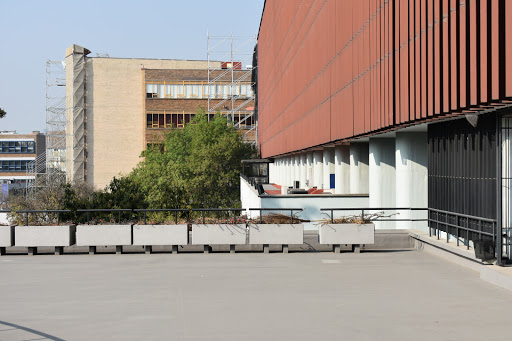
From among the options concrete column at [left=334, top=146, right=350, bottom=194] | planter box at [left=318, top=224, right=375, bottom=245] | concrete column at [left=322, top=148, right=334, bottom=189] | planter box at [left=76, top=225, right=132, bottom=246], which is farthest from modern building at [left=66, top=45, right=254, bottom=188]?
planter box at [left=318, top=224, right=375, bottom=245]

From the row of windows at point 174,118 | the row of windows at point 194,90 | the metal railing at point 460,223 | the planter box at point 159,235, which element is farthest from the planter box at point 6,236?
the row of windows at point 194,90

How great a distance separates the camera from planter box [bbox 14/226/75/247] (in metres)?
19.6

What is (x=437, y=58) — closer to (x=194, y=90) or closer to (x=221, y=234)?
(x=221, y=234)

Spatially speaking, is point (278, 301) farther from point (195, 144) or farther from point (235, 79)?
point (235, 79)

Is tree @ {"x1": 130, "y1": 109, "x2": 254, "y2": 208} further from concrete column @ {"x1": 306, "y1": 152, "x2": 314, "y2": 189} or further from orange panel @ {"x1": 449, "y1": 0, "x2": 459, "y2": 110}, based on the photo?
orange panel @ {"x1": 449, "y1": 0, "x2": 459, "y2": 110}

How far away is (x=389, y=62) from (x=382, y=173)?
→ 692 cm

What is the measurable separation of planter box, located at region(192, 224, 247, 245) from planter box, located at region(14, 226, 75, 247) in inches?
154

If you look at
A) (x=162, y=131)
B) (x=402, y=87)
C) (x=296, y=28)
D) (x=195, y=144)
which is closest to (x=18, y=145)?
(x=162, y=131)

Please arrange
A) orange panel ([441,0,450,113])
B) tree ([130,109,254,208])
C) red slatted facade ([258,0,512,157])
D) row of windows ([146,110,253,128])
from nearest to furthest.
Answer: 1. red slatted facade ([258,0,512,157])
2. orange panel ([441,0,450,113])
3. tree ([130,109,254,208])
4. row of windows ([146,110,253,128])

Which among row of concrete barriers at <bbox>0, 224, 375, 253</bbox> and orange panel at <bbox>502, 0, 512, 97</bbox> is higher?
orange panel at <bbox>502, 0, 512, 97</bbox>

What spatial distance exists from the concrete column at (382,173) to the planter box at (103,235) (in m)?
12.1

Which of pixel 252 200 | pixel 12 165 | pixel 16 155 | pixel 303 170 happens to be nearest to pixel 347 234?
pixel 252 200

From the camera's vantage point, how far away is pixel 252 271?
16.4 meters

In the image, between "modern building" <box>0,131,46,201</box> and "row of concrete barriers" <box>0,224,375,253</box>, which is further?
"modern building" <box>0,131,46,201</box>
